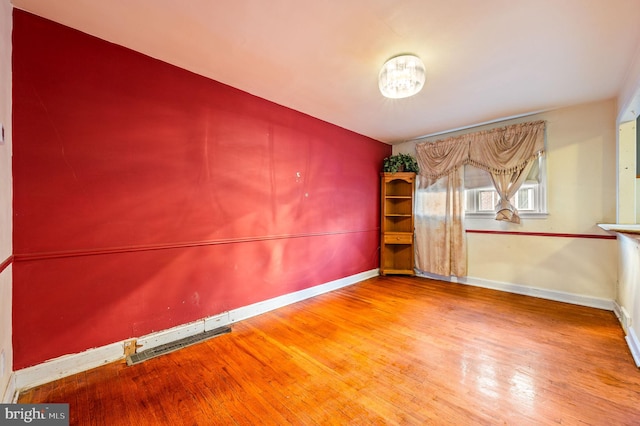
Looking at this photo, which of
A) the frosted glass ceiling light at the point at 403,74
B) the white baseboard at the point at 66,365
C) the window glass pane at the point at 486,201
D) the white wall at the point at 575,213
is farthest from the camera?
the window glass pane at the point at 486,201

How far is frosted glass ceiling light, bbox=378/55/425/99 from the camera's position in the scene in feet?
6.50

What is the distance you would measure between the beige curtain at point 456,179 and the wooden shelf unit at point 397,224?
0.51 ft

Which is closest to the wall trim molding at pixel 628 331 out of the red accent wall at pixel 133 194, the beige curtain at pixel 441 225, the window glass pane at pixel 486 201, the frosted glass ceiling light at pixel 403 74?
the beige curtain at pixel 441 225

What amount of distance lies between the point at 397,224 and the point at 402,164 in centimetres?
108

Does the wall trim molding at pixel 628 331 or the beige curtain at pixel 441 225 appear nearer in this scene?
the wall trim molding at pixel 628 331

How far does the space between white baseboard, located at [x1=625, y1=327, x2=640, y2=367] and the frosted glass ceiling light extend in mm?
2585

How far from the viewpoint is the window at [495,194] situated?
3206mm

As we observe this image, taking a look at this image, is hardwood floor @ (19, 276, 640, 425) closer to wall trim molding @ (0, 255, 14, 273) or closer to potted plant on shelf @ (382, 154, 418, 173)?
wall trim molding @ (0, 255, 14, 273)

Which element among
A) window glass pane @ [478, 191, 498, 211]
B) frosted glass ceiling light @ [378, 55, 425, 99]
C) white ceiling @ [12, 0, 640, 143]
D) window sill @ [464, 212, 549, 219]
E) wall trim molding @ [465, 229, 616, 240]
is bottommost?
wall trim molding @ [465, 229, 616, 240]

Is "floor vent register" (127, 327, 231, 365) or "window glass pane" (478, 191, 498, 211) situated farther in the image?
"window glass pane" (478, 191, 498, 211)

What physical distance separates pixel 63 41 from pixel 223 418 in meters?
2.65

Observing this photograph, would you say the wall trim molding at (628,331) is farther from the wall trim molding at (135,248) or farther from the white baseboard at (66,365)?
the white baseboard at (66,365)

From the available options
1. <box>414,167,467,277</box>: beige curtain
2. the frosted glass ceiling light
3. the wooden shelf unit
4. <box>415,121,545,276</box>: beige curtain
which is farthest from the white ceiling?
the wooden shelf unit

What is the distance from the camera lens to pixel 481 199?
3721 millimetres
